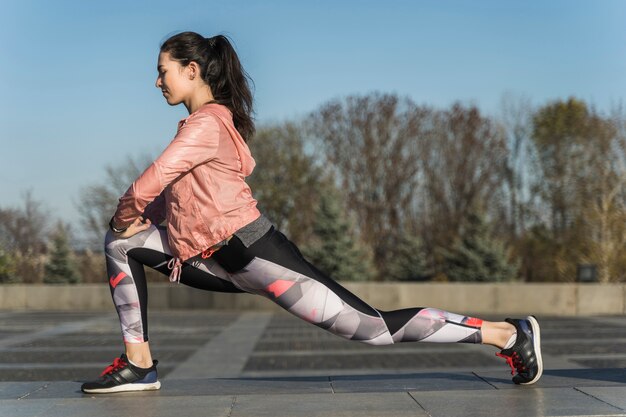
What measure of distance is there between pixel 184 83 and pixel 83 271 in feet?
78.0

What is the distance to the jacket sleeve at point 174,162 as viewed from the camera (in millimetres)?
3553

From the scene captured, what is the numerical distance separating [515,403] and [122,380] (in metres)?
1.88

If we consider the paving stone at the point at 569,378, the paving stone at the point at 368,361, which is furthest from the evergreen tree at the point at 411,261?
the paving stone at the point at 569,378

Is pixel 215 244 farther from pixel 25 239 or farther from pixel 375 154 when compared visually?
pixel 375 154

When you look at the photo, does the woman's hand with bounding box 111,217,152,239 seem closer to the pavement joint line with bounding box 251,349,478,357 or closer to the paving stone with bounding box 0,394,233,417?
the paving stone with bounding box 0,394,233,417

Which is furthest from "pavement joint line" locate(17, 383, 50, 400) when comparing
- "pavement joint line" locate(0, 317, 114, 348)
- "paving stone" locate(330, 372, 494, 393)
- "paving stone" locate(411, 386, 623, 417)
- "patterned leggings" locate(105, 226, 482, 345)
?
"pavement joint line" locate(0, 317, 114, 348)

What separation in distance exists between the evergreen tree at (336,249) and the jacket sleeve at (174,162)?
745 inches

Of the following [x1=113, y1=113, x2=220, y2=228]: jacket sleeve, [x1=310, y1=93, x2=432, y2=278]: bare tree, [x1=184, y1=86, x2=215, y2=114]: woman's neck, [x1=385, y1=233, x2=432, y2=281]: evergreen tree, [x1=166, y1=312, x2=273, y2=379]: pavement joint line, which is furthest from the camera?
[x1=310, y1=93, x2=432, y2=278]: bare tree

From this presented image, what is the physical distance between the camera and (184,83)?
3912 millimetres

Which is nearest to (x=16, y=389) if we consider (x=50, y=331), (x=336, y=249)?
(x=50, y=331)

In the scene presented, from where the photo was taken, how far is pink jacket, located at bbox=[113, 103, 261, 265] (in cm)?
357

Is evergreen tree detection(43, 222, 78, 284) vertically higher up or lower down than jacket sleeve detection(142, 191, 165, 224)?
lower down

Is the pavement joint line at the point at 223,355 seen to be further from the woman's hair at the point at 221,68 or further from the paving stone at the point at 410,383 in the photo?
the woman's hair at the point at 221,68

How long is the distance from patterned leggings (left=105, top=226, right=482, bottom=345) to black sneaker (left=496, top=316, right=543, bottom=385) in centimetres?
20
